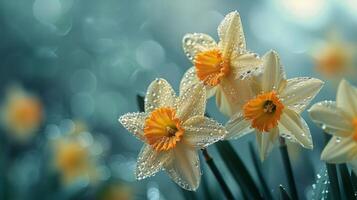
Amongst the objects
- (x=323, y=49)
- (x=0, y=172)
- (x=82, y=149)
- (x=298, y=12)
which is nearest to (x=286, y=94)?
(x=0, y=172)

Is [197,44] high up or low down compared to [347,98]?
up

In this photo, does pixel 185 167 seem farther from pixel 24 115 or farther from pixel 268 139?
pixel 24 115

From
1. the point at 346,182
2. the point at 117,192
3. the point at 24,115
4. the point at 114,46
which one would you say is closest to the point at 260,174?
the point at 346,182

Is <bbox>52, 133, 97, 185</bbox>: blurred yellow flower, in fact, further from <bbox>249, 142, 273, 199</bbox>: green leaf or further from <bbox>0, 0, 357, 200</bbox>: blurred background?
<bbox>249, 142, 273, 199</bbox>: green leaf

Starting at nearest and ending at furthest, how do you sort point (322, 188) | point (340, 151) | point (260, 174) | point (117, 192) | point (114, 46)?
point (340, 151) → point (322, 188) → point (260, 174) → point (117, 192) → point (114, 46)

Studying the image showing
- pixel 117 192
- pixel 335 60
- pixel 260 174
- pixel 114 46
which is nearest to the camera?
pixel 260 174

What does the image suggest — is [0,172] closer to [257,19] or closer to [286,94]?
[286,94]

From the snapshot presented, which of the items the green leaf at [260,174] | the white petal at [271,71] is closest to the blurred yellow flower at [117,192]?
the green leaf at [260,174]
